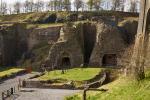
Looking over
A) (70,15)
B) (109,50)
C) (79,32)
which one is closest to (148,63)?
(109,50)

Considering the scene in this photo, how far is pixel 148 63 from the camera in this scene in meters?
32.0

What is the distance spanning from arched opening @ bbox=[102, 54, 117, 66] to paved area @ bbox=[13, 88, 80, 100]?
65.2ft

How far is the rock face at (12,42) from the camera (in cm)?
6575

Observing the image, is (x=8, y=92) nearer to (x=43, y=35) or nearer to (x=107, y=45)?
(x=107, y=45)

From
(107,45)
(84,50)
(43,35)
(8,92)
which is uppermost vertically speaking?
(43,35)

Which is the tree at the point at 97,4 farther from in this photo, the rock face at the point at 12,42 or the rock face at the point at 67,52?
the rock face at the point at 67,52

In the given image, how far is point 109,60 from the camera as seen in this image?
60500mm

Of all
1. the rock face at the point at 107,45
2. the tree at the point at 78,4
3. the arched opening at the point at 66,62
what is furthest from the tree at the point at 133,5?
the arched opening at the point at 66,62

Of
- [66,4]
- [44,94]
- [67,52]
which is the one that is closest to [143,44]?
[44,94]

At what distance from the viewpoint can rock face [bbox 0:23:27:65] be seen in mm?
65750

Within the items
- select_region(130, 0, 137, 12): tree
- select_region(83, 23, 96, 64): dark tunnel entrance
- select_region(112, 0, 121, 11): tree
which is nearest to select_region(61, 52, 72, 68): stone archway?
select_region(83, 23, 96, 64): dark tunnel entrance

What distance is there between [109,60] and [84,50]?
4.86m

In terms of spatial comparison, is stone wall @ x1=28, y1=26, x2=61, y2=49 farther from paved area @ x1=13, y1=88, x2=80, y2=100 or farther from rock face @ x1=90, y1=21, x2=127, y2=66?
paved area @ x1=13, y1=88, x2=80, y2=100

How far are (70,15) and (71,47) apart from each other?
23.5 meters
